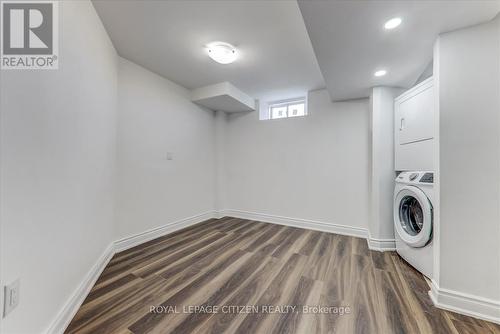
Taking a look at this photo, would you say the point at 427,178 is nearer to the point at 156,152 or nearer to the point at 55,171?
the point at 55,171

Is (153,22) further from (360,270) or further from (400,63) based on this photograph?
(360,270)

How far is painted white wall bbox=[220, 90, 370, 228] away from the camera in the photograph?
2.88 metres

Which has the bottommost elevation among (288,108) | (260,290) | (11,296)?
(260,290)

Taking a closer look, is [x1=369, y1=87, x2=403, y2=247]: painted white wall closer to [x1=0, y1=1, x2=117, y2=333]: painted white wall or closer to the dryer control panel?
the dryer control panel

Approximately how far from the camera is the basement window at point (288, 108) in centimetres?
354

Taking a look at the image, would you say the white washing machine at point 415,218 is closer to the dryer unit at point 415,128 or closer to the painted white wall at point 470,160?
the dryer unit at point 415,128

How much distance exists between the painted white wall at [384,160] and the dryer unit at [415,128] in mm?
71

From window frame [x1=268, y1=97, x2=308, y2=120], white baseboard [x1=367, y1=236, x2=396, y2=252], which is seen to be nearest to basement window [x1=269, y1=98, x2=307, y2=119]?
window frame [x1=268, y1=97, x2=308, y2=120]

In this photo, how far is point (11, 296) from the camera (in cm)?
80

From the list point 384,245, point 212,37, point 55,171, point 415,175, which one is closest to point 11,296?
point 55,171

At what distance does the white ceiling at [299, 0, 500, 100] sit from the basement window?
1423mm

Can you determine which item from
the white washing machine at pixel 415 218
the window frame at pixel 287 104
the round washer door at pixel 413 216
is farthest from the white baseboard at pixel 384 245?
the window frame at pixel 287 104

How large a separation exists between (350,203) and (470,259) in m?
1.56

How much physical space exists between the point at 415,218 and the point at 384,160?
2.48ft
